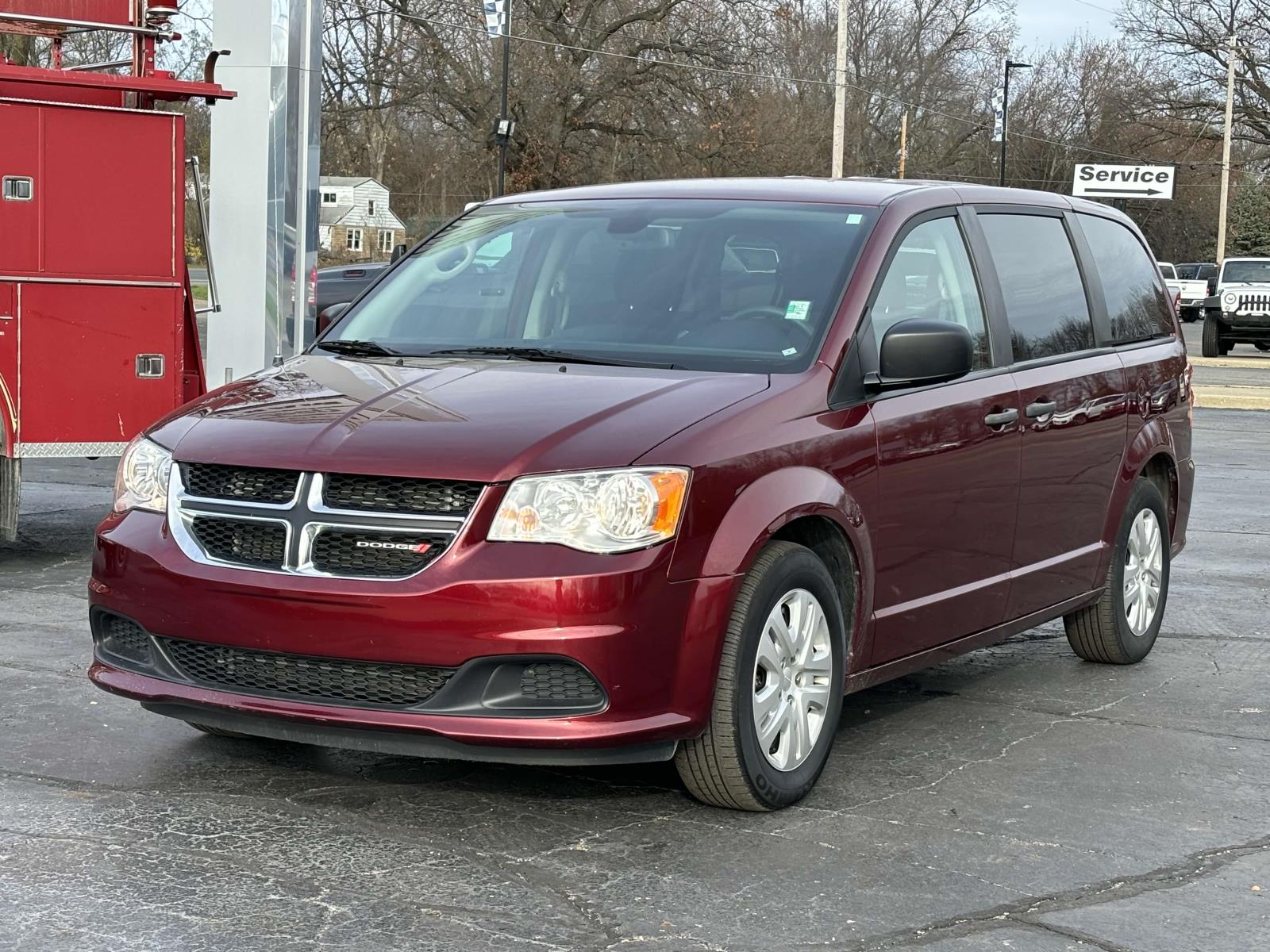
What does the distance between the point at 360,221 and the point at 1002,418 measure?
89.2 m

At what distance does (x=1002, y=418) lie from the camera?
6027 mm

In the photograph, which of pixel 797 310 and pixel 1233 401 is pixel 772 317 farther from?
pixel 1233 401

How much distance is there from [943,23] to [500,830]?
7907 centimetres

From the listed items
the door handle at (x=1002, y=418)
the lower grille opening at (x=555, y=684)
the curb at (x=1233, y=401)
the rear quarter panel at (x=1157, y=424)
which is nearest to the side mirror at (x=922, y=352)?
the door handle at (x=1002, y=418)

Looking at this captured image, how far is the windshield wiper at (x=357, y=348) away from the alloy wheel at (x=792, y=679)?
5.12 ft

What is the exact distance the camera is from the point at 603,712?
A: 4.52m

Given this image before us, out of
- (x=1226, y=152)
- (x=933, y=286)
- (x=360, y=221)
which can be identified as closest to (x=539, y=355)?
(x=933, y=286)

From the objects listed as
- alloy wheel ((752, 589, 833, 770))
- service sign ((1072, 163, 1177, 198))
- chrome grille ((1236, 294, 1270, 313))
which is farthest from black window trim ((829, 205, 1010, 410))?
service sign ((1072, 163, 1177, 198))

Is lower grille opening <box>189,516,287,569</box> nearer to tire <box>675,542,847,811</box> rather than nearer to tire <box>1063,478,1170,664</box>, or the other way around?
tire <box>675,542,847,811</box>

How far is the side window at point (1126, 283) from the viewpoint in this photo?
7.23 metres

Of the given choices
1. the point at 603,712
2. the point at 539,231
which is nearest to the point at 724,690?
the point at 603,712

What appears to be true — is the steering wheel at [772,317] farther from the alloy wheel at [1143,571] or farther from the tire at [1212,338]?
the tire at [1212,338]

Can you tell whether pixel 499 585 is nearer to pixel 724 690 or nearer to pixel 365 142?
pixel 724 690

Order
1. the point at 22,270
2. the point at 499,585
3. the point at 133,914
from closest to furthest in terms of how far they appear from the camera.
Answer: the point at 133,914 < the point at 499,585 < the point at 22,270
